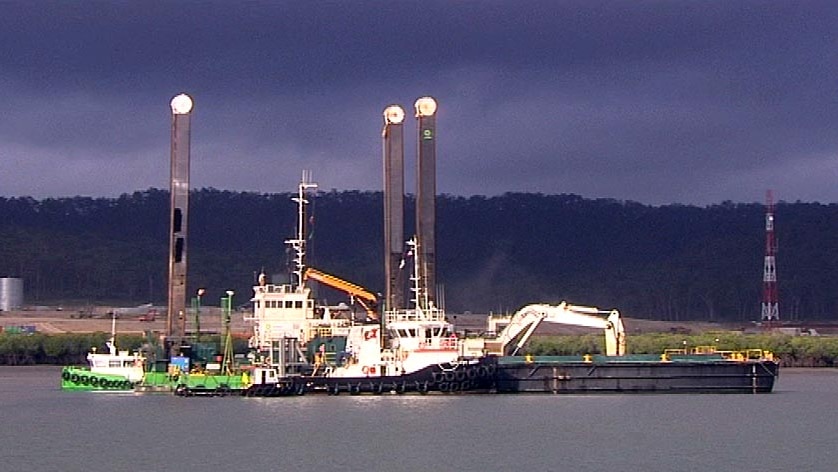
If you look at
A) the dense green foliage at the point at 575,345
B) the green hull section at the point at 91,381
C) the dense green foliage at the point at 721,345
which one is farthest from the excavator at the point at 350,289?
the dense green foliage at the point at 721,345

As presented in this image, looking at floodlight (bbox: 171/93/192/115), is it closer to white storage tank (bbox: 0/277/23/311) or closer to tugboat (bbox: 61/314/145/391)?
tugboat (bbox: 61/314/145/391)

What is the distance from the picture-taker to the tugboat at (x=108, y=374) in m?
73.4

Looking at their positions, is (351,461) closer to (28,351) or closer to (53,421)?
(53,421)

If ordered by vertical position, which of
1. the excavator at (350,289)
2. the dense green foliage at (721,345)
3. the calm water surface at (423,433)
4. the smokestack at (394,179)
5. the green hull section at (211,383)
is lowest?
the calm water surface at (423,433)

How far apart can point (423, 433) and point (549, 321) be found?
872 inches

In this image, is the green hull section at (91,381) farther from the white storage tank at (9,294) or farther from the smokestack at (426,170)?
the white storage tank at (9,294)

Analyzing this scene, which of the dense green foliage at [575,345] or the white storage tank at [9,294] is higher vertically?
the white storage tank at [9,294]

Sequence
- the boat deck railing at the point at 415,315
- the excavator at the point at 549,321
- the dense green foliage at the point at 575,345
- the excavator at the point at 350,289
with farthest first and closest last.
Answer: the dense green foliage at the point at 575,345 < the excavator at the point at 549,321 < the excavator at the point at 350,289 < the boat deck railing at the point at 415,315

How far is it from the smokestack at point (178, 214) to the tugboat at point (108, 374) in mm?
2286

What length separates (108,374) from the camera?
242 feet

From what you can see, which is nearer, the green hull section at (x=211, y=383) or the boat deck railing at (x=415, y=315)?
the boat deck railing at (x=415, y=315)

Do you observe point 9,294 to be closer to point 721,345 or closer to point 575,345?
point 575,345

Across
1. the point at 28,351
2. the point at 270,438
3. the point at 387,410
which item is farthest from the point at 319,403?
the point at 28,351

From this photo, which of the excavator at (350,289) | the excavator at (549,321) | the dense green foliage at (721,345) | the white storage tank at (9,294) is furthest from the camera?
the white storage tank at (9,294)
